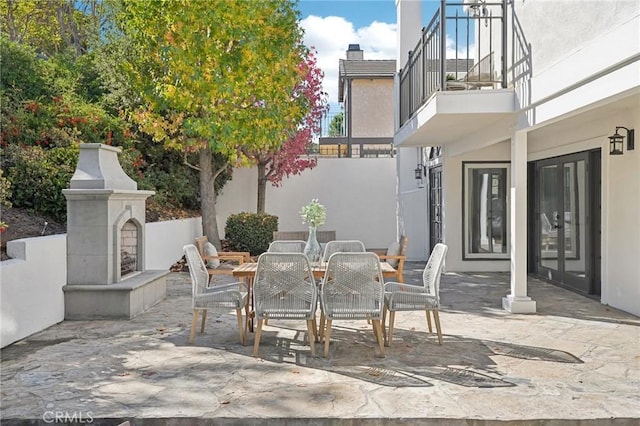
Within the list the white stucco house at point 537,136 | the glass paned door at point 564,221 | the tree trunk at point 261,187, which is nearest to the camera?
the white stucco house at point 537,136

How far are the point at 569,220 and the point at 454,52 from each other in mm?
3255

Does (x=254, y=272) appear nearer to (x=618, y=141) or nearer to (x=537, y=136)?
(x=618, y=141)

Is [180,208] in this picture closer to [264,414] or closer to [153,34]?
[153,34]

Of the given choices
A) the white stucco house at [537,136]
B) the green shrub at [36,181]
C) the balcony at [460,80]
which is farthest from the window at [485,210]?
the green shrub at [36,181]

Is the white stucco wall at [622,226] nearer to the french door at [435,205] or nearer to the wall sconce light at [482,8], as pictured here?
the wall sconce light at [482,8]

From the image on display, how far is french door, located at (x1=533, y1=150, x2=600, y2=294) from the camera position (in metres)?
7.93

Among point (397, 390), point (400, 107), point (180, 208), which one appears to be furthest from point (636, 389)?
point (180, 208)

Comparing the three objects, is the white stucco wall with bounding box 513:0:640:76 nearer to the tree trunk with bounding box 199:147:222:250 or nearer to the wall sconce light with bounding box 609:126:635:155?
the wall sconce light with bounding box 609:126:635:155

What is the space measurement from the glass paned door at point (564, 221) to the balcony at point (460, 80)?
1.62 meters

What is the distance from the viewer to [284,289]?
16.0ft

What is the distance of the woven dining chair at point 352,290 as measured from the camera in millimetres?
4840

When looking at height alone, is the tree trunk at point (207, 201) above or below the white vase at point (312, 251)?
above

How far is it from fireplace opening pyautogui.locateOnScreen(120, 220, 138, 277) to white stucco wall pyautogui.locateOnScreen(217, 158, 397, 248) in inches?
295

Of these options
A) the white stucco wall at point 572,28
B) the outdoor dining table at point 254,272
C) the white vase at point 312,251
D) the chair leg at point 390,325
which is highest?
the white stucco wall at point 572,28
